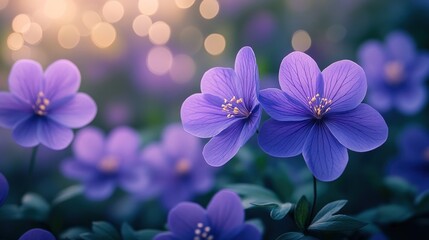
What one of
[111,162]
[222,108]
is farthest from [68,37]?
[222,108]

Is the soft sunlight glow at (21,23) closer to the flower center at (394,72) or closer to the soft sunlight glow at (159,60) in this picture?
the soft sunlight glow at (159,60)

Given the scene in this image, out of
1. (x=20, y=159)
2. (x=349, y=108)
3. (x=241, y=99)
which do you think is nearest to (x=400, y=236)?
(x=349, y=108)

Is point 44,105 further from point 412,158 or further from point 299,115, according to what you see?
point 412,158

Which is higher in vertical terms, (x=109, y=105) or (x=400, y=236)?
(x=109, y=105)

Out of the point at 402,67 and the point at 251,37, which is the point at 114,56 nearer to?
the point at 251,37

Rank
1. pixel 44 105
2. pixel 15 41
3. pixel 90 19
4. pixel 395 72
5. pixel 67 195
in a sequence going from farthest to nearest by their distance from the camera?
1. pixel 90 19
2. pixel 15 41
3. pixel 395 72
4. pixel 67 195
5. pixel 44 105

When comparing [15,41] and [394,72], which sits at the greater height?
[15,41]
